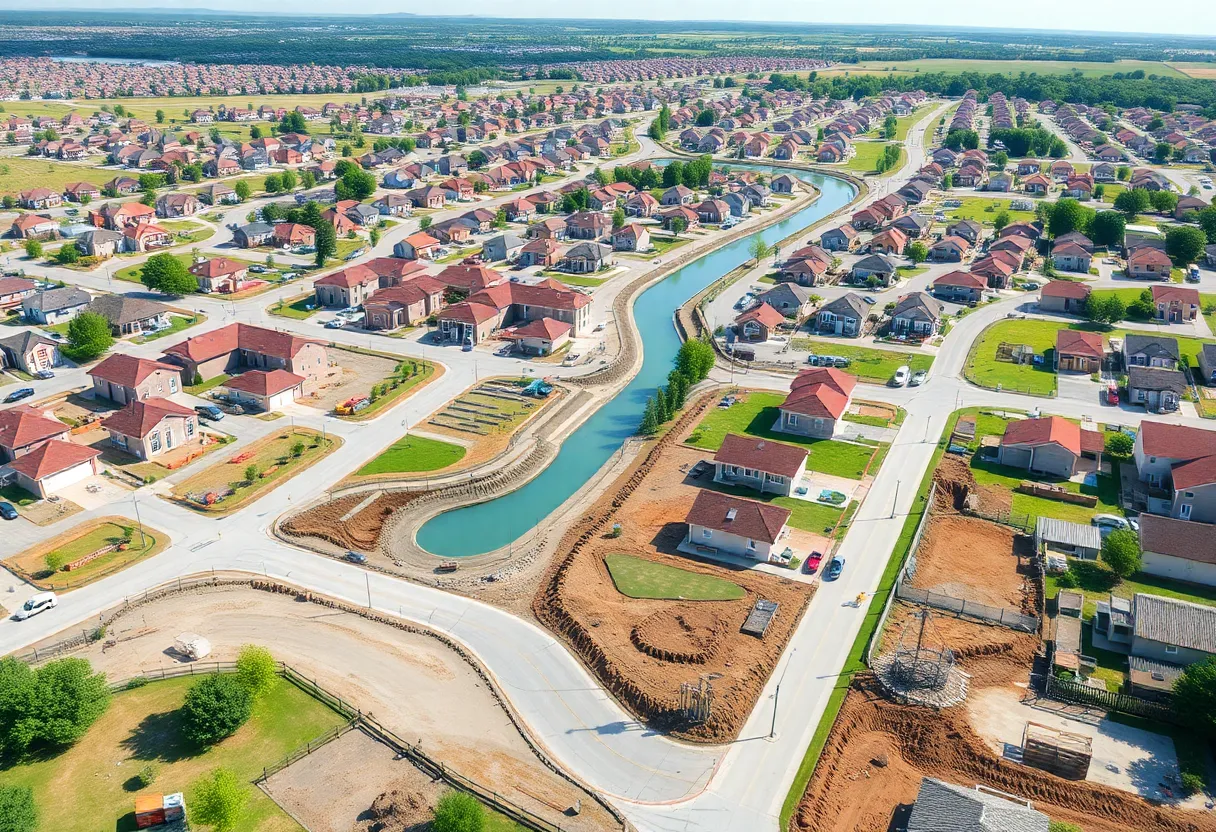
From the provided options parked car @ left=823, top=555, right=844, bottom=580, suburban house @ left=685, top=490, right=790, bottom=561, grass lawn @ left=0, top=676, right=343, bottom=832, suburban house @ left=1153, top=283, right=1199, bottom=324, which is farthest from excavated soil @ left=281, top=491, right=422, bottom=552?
suburban house @ left=1153, top=283, right=1199, bottom=324

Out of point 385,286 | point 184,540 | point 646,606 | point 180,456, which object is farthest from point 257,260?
point 646,606

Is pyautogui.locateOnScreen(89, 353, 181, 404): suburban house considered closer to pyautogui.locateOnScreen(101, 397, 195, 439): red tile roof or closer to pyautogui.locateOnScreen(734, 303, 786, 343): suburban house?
pyautogui.locateOnScreen(101, 397, 195, 439): red tile roof

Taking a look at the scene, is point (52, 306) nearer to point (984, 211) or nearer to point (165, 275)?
point (165, 275)

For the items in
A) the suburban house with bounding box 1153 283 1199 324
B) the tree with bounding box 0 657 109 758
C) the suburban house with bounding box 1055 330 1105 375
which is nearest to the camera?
the tree with bounding box 0 657 109 758

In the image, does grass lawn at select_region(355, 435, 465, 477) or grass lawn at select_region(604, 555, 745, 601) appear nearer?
grass lawn at select_region(604, 555, 745, 601)

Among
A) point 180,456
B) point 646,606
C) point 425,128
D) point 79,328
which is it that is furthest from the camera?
point 425,128

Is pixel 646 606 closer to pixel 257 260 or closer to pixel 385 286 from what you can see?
pixel 385 286
